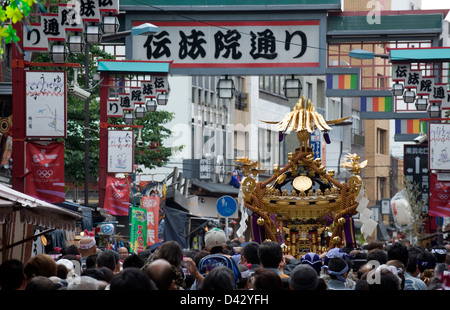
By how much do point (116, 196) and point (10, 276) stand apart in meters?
17.5

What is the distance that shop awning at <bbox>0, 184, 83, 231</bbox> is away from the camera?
35.0 feet

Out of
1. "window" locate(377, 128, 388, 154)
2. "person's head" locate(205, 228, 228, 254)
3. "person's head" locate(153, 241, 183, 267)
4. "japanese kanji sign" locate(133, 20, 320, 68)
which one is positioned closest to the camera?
"person's head" locate(153, 241, 183, 267)

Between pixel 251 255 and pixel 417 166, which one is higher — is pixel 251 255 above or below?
below

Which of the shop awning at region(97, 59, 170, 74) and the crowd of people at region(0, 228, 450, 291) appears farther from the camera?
the shop awning at region(97, 59, 170, 74)

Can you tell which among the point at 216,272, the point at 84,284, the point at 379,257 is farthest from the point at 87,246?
the point at 216,272

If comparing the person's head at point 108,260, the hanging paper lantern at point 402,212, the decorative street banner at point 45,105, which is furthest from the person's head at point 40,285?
the hanging paper lantern at point 402,212

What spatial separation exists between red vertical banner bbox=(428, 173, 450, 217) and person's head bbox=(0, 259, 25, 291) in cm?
1903

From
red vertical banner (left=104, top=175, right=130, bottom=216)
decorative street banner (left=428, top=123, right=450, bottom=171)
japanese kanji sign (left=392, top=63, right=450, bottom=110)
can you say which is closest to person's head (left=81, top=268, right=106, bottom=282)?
red vertical banner (left=104, top=175, right=130, bottom=216)

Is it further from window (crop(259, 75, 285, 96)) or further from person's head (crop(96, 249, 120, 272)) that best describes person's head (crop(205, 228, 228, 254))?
window (crop(259, 75, 285, 96))

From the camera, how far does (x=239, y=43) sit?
25.9 metres

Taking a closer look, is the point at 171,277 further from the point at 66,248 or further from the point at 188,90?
the point at 188,90

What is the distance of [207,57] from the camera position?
84.8ft

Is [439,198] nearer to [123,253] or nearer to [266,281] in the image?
[123,253]

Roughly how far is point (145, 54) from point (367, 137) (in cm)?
5137
